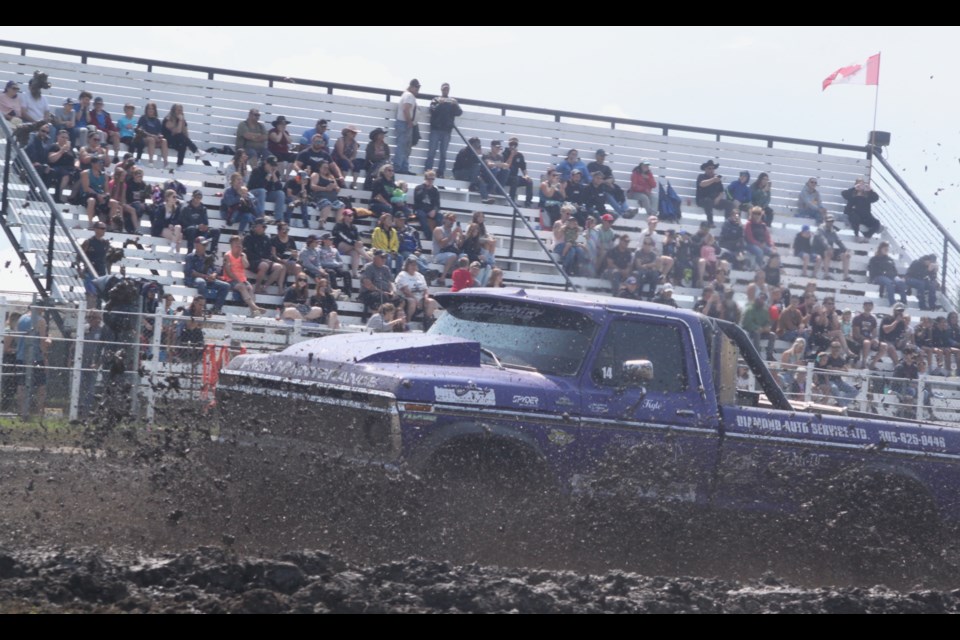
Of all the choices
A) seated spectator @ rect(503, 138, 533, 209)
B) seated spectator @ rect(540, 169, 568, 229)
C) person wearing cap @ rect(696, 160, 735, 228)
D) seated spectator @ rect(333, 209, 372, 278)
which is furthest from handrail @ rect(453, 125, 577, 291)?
person wearing cap @ rect(696, 160, 735, 228)

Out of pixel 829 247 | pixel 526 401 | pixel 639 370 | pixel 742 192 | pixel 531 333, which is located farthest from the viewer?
pixel 742 192

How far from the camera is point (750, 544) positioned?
8508 mm

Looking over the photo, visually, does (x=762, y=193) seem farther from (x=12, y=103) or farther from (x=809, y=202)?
(x=12, y=103)

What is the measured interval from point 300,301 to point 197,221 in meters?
2.26

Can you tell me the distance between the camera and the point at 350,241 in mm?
18516

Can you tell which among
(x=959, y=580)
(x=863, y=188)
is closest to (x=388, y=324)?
(x=959, y=580)

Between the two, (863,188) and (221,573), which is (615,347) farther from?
(863,188)

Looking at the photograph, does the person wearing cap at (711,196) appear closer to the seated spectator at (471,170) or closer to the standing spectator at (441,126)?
the seated spectator at (471,170)

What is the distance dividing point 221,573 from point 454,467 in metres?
1.85

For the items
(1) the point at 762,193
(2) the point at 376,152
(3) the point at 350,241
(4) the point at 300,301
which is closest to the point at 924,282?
(1) the point at 762,193

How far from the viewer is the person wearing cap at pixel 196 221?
17.6 metres

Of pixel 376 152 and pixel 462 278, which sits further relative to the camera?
pixel 376 152

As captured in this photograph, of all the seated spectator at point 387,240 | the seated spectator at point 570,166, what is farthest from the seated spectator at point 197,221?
the seated spectator at point 570,166

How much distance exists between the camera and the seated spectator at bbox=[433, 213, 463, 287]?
18781 mm
